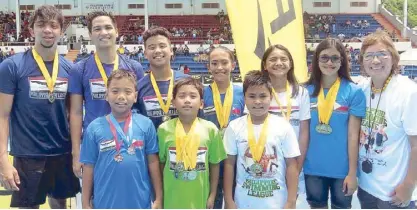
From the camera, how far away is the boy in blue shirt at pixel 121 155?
2793mm

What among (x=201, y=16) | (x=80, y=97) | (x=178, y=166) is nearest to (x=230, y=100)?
(x=178, y=166)

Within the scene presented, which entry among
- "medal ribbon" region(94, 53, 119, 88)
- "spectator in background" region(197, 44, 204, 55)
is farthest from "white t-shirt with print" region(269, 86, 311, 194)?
"spectator in background" region(197, 44, 204, 55)

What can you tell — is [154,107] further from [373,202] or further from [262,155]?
[373,202]

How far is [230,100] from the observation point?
3158mm

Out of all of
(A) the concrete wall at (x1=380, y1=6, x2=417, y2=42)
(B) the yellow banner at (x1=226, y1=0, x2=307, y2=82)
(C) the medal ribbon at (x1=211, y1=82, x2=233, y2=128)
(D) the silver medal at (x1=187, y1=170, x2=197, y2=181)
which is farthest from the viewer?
(A) the concrete wall at (x1=380, y1=6, x2=417, y2=42)

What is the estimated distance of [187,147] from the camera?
2.82 meters

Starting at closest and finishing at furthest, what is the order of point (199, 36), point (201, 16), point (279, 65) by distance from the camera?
point (279, 65) → point (199, 36) → point (201, 16)

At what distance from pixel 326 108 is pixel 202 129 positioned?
2.55 feet

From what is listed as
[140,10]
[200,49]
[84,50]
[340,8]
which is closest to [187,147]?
[84,50]

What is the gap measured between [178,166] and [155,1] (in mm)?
28852

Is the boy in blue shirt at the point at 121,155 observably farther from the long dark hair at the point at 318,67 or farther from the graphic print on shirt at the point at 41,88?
the long dark hair at the point at 318,67

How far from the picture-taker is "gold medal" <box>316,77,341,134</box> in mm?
3045

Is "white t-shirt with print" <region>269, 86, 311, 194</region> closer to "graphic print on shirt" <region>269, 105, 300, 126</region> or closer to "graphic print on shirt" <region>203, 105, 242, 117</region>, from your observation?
"graphic print on shirt" <region>269, 105, 300, 126</region>

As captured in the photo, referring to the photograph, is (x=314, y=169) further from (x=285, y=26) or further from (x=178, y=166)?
(x=285, y=26)
